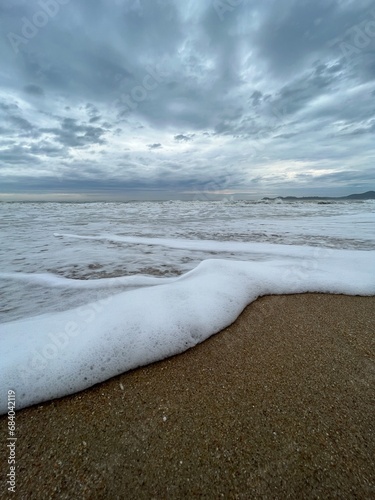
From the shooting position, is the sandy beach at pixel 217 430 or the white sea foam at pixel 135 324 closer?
the sandy beach at pixel 217 430

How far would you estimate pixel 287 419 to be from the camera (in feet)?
4.61

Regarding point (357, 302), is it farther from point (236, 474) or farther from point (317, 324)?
point (236, 474)

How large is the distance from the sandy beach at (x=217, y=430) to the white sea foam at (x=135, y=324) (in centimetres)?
15

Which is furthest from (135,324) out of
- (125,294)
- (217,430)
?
(217,430)

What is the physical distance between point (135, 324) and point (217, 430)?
122 cm

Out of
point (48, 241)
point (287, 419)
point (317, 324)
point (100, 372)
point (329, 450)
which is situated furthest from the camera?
point (48, 241)

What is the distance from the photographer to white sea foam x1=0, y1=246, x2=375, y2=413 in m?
1.74

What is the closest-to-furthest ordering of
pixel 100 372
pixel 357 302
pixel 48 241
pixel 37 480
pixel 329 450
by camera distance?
1. pixel 37 480
2. pixel 329 450
3. pixel 100 372
4. pixel 357 302
5. pixel 48 241

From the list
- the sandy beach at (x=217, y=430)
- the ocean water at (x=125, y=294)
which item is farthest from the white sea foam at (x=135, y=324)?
the sandy beach at (x=217, y=430)

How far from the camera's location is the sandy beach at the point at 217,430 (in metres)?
1.11

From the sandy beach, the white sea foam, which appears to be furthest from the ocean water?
the sandy beach

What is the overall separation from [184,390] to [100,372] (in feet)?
2.28

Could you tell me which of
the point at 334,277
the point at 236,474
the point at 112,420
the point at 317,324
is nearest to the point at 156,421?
the point at 112,420

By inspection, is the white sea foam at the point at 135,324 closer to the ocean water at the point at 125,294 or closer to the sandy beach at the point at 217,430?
the ocean water at the point at 125,294
